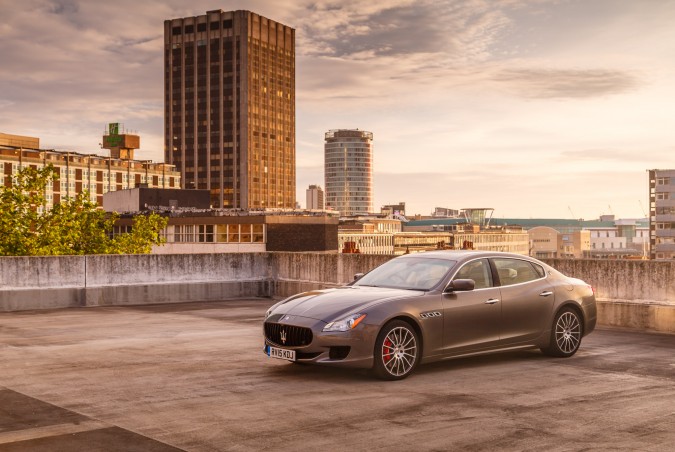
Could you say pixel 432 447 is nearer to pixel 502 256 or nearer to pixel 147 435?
pixel 147 435

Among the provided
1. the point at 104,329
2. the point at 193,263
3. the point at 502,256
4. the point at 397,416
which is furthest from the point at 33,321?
the point at 397,416

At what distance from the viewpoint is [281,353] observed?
8.95m

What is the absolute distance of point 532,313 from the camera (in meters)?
10.3

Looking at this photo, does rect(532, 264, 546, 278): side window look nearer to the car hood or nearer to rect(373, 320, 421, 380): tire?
the car hood

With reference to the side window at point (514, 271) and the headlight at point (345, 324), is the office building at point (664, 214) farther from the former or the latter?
the headlight at point (345, 324)

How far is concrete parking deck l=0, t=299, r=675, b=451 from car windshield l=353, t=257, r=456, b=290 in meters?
1.02

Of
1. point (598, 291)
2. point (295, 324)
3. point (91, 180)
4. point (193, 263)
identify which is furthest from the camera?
point (91, 180)

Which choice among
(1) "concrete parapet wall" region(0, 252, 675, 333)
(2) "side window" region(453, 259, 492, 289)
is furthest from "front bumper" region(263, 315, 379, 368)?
(1) "concrete parapet wall" region(0, 252, 675, 333)

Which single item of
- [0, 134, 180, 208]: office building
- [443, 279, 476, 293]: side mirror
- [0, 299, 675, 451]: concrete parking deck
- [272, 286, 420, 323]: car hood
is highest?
[0, 134, 180, 208]: office building

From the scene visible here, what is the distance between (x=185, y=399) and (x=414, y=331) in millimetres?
2701

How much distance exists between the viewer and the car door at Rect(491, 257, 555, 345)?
1001 cm

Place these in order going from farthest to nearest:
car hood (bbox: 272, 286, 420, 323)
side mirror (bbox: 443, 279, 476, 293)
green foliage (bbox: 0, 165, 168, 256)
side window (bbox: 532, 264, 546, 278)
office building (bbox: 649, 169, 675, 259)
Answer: office building (bbox: 649, 169, 675, 259) → green foliage (bbox: 0, 165, 168, 256) → side window (bbox: 532, 264, 546, 278) → side mirror (bbox: 443, 279, 476, 293) → car hood (bbox: 272, 286, 420, 323)

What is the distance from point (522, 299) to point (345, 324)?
2720mm

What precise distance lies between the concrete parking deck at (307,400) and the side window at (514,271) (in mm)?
1031
